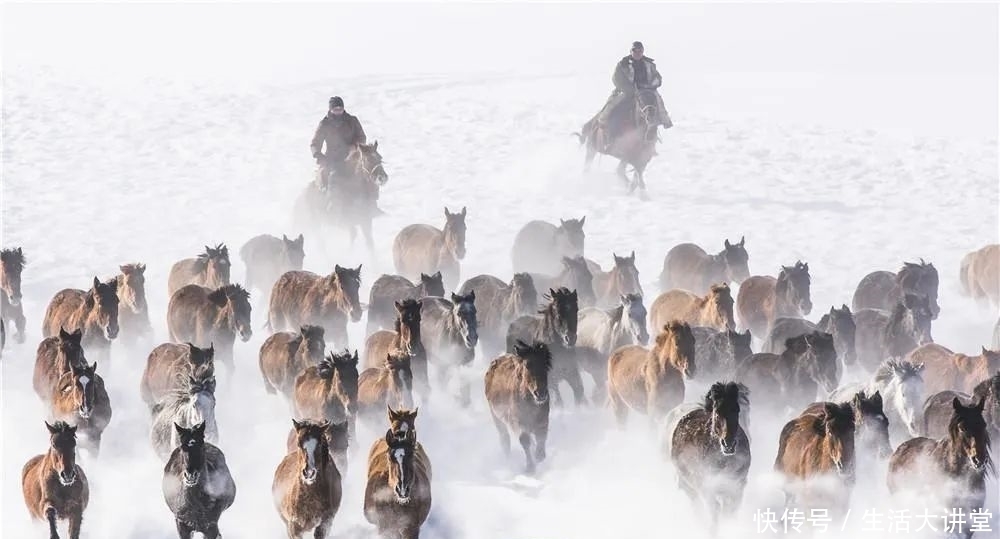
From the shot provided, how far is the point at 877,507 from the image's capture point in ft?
42.6

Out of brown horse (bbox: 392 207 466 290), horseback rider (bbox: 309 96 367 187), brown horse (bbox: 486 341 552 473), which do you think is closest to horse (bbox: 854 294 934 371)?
brown horse (bbox: 486 341 552 473)

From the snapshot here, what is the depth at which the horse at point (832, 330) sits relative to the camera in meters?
16.4

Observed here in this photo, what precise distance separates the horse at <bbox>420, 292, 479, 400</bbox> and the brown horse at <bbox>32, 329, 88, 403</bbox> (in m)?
4.59

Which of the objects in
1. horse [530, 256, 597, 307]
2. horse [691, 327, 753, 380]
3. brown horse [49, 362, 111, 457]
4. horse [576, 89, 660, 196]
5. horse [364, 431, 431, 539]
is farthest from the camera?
horse [576, 89, 660, 196]

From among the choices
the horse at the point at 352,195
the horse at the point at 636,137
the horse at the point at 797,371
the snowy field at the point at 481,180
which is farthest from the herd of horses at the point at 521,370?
the horse at the point at 636,137

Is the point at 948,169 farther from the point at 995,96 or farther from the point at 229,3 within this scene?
the point at 229,3

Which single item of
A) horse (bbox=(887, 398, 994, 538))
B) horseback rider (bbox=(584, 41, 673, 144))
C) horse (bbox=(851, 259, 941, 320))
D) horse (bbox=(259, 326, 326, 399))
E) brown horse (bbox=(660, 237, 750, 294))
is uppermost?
horseback rider (bbox=(584, 41, 673, 144))

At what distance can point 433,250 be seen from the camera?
20797 millimetres

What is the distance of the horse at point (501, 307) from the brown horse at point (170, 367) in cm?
428

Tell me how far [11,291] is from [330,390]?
24.4 feet

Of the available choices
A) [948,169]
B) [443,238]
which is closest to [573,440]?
[443,238]

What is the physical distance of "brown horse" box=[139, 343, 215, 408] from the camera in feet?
47.1

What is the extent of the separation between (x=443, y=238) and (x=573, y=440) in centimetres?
647

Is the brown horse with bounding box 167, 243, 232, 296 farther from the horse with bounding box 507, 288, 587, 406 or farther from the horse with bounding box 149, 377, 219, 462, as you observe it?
the horse with bounding box 149, 377, 219, 462
